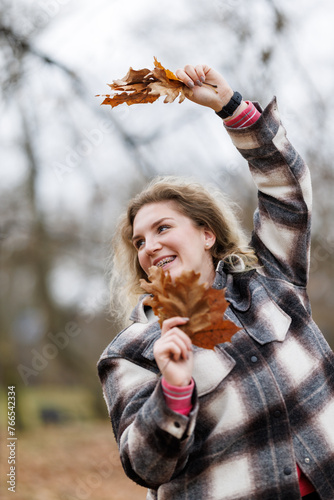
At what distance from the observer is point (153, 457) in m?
1.62

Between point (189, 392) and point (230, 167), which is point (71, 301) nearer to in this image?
point (230, 167)

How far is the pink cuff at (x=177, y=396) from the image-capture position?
62.4 inches

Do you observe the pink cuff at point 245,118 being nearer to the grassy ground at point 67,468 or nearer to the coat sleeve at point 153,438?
the coat sleeve at point 153,438

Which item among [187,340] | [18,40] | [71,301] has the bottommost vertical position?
[71,301]

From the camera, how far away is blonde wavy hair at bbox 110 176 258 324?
2344 mm

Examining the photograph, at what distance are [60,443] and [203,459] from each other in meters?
9.31

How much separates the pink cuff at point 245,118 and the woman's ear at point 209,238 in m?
0.49

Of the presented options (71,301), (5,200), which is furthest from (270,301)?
(71,301)

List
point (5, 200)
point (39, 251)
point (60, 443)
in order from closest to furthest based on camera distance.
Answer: point (5, 200) < point (39, 251) < point (60, 443)

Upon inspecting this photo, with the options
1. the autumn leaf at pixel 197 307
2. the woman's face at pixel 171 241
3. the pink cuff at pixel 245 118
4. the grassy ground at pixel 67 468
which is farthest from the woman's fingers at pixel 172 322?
the grassy ground at pixel 67 468

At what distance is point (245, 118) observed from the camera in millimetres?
2137

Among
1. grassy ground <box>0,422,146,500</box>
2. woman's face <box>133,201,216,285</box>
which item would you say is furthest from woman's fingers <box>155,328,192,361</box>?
grassy ground <box>0,422,146,500</box>

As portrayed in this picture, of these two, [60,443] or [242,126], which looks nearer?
[242,126]

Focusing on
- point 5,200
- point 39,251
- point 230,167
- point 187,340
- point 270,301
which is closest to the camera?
point 187,340
